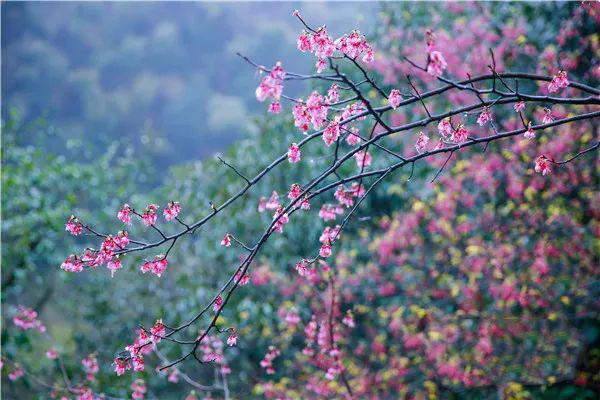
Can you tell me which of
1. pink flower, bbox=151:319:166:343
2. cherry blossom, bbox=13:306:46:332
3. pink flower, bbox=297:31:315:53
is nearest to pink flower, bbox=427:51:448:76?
pink flower, bbox=297:31:315:53

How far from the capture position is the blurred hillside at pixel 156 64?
50.7 ft

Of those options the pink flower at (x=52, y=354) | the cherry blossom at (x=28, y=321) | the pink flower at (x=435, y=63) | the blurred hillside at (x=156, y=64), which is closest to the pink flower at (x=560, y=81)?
the pink flower at (x=435, y=63)

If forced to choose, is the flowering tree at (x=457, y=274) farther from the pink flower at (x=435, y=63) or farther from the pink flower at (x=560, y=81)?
the pink flower at (x=435, y=63)

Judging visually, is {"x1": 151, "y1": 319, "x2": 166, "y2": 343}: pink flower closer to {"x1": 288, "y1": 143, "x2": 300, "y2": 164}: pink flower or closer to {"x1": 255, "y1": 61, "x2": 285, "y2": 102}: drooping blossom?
{"x1": 288, "y1": 143, "x2": 300, "y2": 164}: pink flower

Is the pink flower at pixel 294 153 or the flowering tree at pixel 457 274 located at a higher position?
the flowering tree at pixel 457 274

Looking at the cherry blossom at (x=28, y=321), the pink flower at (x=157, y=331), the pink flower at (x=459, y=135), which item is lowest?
the pink flower at (x=157, y=331)

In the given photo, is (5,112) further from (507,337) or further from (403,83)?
(507,337)

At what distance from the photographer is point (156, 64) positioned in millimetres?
18031

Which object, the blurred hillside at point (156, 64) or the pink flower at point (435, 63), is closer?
the pink flower at point (435, 63)

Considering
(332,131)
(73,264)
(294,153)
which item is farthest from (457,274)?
(73,264)

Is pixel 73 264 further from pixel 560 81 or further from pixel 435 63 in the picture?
pixel 560 81

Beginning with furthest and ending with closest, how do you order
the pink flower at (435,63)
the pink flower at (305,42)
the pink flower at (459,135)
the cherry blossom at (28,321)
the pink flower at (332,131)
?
the cherry blossom at (28,321), the pink flower at (459,135), the pink flower at (305,42), the pink flower at (332,131), the pink flower at (435,63)

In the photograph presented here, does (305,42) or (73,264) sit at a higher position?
(305,42)

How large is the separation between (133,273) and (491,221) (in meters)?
5.32
